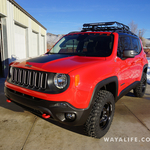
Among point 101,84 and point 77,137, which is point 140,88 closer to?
point 101,84

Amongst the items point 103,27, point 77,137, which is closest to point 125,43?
point 103,27

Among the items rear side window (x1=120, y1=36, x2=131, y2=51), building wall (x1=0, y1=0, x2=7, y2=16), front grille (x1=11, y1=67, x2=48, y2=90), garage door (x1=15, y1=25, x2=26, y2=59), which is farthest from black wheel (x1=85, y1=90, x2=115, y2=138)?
garage door (x1=15, y1=25, x2=26, y2=59)

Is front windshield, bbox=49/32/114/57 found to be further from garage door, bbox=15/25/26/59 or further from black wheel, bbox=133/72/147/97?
garage door, bbox=15/25/26/59

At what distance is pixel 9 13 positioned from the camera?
7.73 metres

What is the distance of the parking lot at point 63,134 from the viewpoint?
8.06 feet

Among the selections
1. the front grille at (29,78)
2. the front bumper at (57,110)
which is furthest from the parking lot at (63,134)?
the front grille at (29,78)

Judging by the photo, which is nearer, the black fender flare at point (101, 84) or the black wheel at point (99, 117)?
the black fender flare at point (101, 84)

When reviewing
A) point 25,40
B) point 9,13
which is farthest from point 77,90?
point 25,40

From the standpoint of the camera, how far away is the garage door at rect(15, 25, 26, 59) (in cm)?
952

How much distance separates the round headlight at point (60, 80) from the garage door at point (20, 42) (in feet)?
26.6

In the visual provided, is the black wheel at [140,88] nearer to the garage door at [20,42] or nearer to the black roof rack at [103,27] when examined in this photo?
the black roof rack at [103,27]

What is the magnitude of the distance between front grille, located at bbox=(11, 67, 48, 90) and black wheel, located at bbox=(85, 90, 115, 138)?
2.92ft

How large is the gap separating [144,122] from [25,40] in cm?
1013

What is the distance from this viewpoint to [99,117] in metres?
2.48
